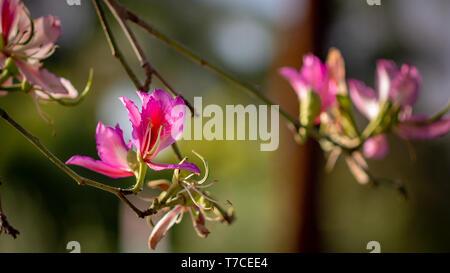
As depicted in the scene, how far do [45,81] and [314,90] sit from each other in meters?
0.33

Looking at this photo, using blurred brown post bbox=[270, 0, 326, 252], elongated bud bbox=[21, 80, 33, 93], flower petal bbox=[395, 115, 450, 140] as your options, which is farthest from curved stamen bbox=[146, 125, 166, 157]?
blurred brown post bbox=[270, 0, 326, 252]

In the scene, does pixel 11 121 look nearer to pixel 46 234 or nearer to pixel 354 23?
pixel 354 23

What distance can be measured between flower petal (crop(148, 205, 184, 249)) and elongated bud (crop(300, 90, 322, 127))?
9.6 inches

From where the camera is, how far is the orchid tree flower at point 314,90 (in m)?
0.59

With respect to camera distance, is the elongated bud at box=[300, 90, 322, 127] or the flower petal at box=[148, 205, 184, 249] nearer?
the flower petal at box=[148, 205, 184, 249]

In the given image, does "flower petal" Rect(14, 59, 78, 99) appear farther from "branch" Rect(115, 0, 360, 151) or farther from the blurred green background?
the blurred green background

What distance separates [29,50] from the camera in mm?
448

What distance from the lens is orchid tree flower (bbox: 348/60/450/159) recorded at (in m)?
0.61

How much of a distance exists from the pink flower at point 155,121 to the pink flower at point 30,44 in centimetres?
13

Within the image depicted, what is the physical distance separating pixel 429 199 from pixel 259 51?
246cm

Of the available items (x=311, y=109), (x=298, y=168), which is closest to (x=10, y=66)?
(x=311, y=109)

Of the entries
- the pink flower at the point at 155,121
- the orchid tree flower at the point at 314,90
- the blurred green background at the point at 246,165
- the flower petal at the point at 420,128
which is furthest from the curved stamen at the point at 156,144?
the blurred green background at the point at 246,165

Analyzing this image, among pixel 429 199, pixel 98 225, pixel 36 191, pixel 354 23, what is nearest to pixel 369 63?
pixel 354 23
